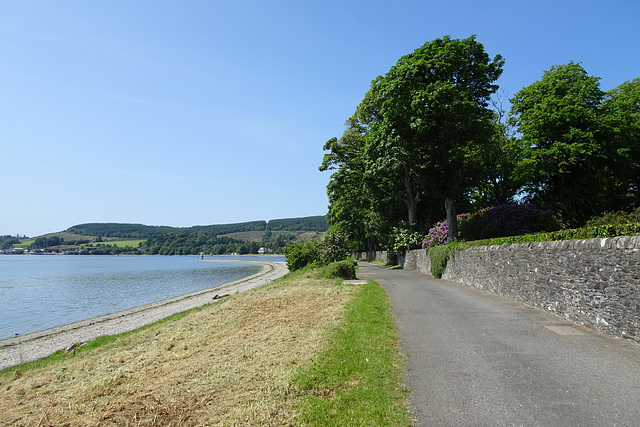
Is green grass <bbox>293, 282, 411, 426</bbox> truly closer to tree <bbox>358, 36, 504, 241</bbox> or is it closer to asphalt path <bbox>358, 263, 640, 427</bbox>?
asphalt path <bbox>358, 263, 640, 427</bbox>

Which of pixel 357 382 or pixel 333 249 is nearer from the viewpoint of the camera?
pixel 357 382

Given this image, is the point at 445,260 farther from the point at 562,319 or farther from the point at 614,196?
the point at 614,196

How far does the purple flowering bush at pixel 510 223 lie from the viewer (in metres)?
24.7

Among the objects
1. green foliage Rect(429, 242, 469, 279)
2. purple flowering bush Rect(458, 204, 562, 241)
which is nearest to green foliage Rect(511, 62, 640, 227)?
purple flowering bush Rect(458, 204, 562, 241)

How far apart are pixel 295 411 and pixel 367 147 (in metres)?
24.4

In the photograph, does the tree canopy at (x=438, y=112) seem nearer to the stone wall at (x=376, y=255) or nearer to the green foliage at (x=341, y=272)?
the green foliage at (x=341, y=272)

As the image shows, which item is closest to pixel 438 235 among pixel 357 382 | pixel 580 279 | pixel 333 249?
pixel 333 249

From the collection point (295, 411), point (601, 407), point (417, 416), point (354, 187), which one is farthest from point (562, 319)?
point (354, 187)

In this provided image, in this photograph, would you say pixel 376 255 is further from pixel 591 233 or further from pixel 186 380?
pixel 186 380

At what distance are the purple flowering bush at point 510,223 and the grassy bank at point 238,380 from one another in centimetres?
1628

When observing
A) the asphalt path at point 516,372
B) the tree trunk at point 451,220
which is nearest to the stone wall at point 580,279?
the asphalt path at point 516,372

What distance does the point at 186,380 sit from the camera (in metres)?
6.60

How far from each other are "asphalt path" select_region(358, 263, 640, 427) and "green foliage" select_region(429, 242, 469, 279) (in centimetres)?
1025

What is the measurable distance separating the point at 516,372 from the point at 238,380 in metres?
4.56
